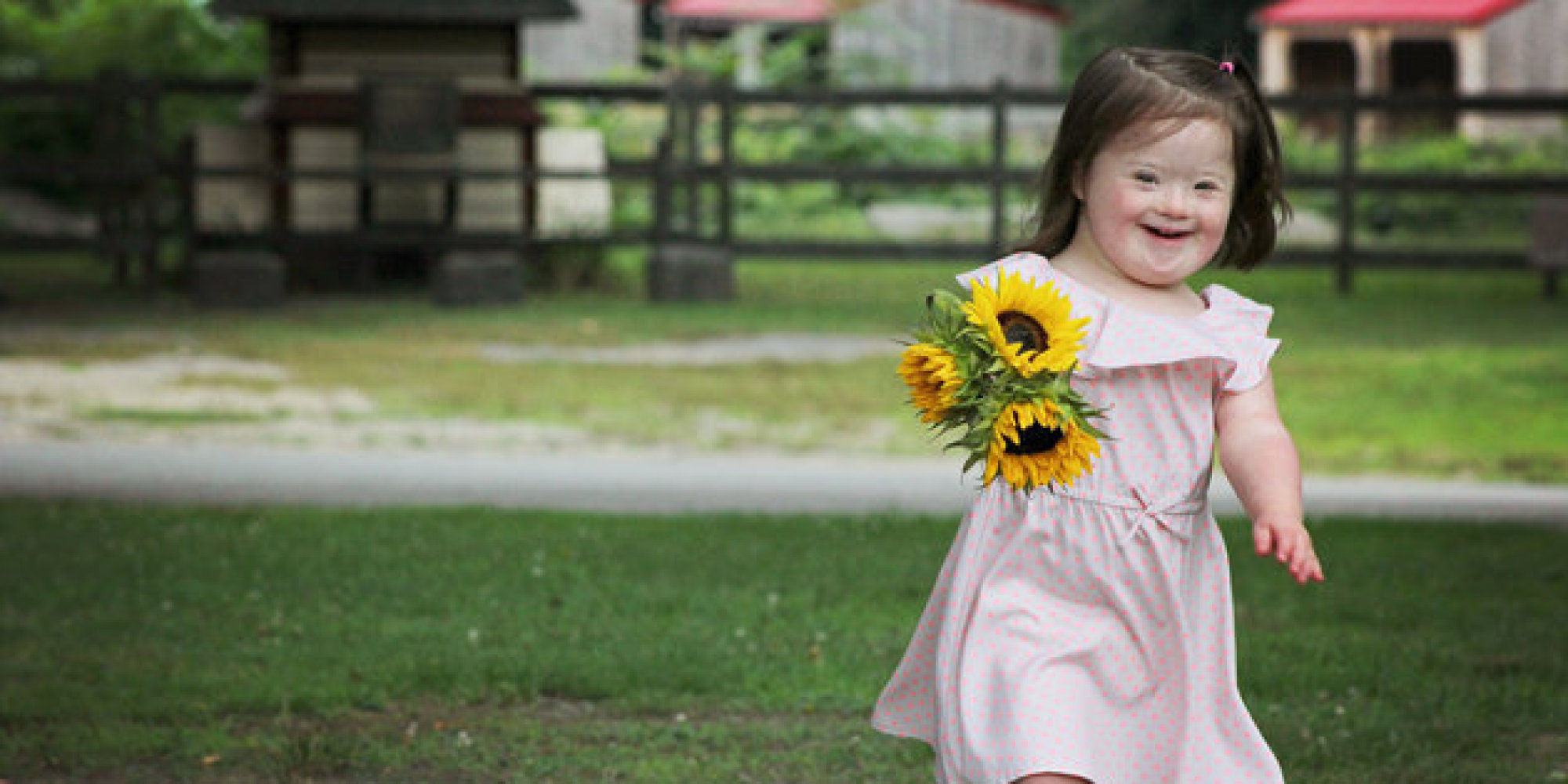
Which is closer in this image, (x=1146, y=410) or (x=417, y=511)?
(x=1146, y=410)

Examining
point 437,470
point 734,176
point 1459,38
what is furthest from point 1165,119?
point 1459,38

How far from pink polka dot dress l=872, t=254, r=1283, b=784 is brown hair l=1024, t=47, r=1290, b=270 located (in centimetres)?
18

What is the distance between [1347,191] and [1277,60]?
63.3 ft

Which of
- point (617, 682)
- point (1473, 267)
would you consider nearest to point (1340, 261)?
point (1473, 267)

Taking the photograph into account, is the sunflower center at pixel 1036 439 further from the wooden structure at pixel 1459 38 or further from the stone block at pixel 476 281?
the wooden structure at pixel 1459 38

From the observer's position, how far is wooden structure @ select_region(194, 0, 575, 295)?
18.5m

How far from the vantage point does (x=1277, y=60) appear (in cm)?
3759

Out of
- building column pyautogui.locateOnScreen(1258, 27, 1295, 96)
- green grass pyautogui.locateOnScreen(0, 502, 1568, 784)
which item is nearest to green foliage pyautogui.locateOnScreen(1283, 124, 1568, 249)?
building column pyautogui.locateOnScreen(1258, 27, 1295, 96)

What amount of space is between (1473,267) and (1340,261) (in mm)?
999

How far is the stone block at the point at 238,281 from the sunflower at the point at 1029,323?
13.9 meters

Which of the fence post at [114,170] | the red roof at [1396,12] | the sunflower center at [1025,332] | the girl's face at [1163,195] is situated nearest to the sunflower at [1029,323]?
the sunflower center at [1025,332]

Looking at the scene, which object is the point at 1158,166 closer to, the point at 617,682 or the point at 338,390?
the point at 617,682

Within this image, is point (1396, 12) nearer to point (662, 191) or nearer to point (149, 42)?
point (149, 42)

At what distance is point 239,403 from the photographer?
38.2 ft
